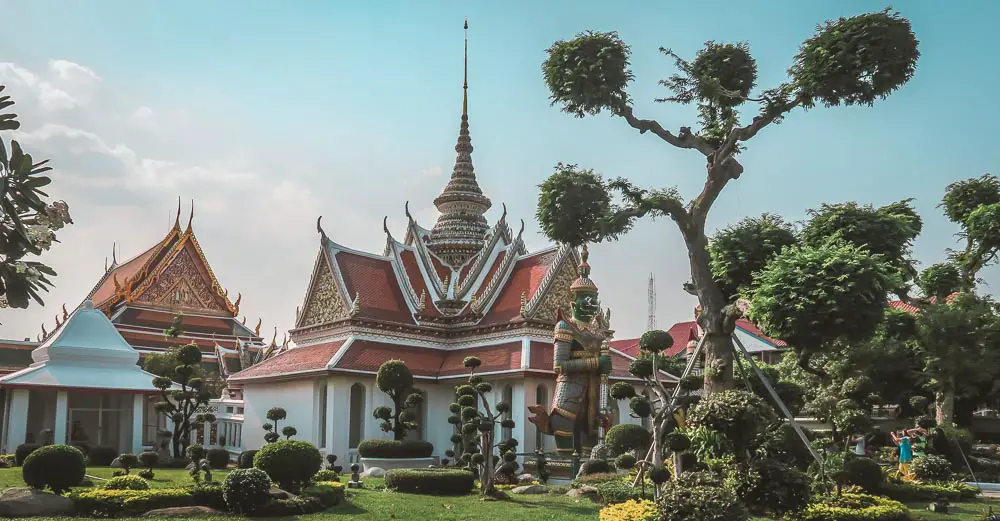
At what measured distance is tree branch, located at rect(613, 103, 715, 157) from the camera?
44.3 ft

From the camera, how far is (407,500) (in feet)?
46.1

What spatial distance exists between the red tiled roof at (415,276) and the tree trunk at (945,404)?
13.4 m

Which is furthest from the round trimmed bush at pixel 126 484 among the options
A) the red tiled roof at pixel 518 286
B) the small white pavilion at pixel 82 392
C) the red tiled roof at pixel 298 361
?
the red tiled roof at pixel 518 286

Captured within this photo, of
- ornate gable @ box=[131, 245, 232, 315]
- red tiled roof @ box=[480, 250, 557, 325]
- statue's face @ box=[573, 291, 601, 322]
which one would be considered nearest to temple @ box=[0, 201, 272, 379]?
ornate gable @ box=[131, 245, 232, 315]

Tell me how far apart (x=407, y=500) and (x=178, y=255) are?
30.6m

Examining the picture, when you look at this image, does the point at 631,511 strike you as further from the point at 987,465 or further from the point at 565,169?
→ the point at 987,465

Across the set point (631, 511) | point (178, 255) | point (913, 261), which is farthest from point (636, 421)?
point (178, 255)

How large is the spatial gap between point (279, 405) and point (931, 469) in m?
16.1

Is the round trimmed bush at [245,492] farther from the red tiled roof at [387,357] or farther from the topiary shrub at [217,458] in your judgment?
the red tiled roof at [387,357]

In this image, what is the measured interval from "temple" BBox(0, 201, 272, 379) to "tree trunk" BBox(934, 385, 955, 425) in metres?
24.4

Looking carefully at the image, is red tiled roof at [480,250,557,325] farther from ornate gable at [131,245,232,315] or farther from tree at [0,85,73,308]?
ornate gable at [131,245,232,315]

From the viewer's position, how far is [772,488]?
10.7m

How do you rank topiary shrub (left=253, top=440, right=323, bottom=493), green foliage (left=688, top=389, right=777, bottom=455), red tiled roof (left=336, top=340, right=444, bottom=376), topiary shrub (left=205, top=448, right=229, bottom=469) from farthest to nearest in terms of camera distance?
red tiled roof (left=336, top=340, right=444, bottom=376), topiary shrub (left=205, top=448, right=229, bottom=469), topiary shrub (left=253, top=440, right=323, bottom=493), green foliage (left=688, top=389, right=777, bottom=455)

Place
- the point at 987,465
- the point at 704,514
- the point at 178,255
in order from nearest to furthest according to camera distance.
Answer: the point at 704,514
the point at 987,465
the point at 178,255
